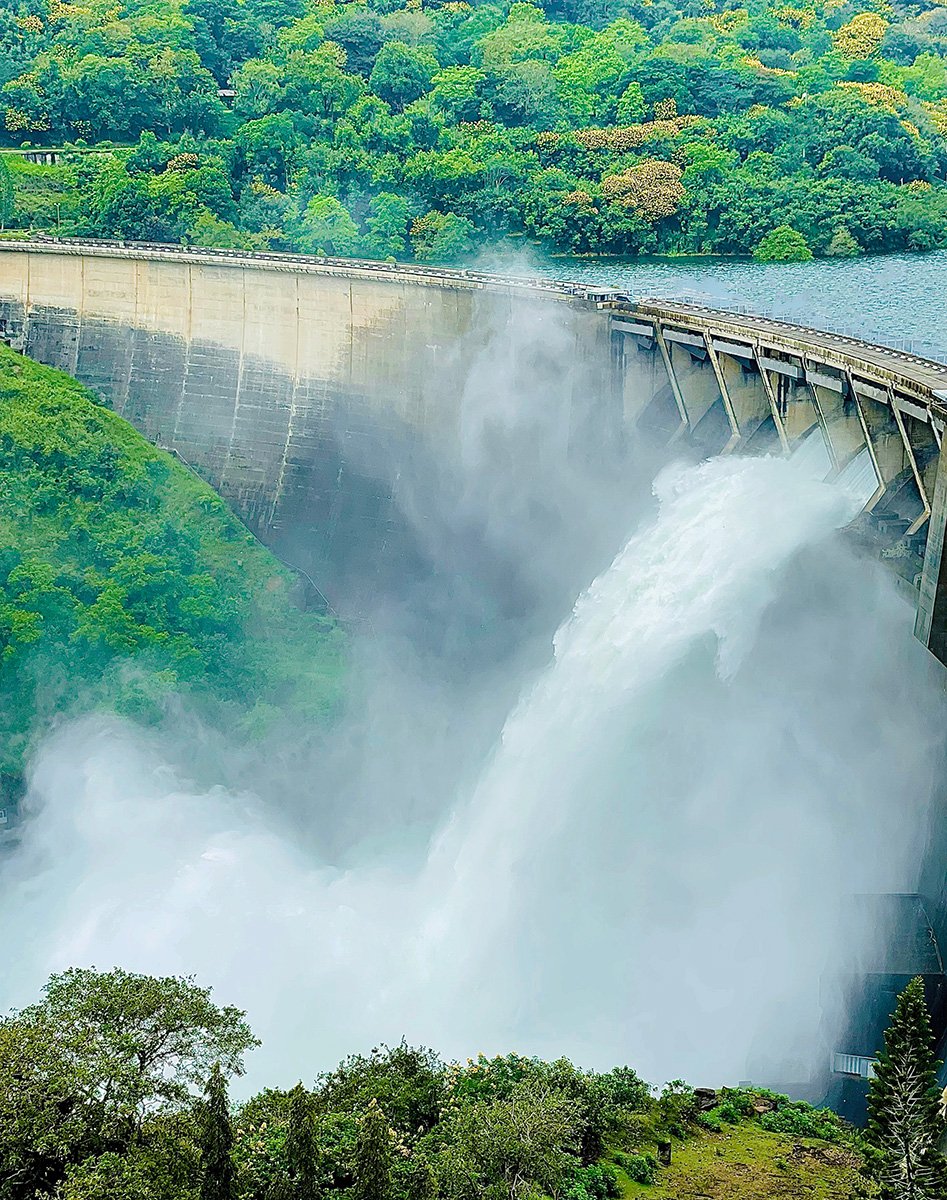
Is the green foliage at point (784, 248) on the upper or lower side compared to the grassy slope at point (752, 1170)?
upper

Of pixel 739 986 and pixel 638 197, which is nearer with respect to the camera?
pixel 739 986

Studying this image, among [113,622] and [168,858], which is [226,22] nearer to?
[113,622]

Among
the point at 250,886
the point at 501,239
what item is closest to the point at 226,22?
the point at 501,239

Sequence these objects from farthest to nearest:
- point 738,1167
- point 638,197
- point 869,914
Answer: point 638,197 < point 869,914 < point 738,1167

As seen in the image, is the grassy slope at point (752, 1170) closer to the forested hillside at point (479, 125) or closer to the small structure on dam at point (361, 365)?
the small structure on dam at point (361, 365)

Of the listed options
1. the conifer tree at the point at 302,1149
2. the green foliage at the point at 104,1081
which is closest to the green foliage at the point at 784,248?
the green foliage at the point at 104,1081

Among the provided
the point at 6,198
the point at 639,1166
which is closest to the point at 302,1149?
the point at 639,1166

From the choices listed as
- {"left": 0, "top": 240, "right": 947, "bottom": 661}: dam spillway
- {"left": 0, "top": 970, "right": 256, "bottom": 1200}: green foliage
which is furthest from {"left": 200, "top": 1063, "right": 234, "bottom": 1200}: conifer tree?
{"left": 0, "top": 240, "right": 947, "bottom": 661}: dam spillway

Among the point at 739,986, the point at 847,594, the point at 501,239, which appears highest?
the point at 501,239
